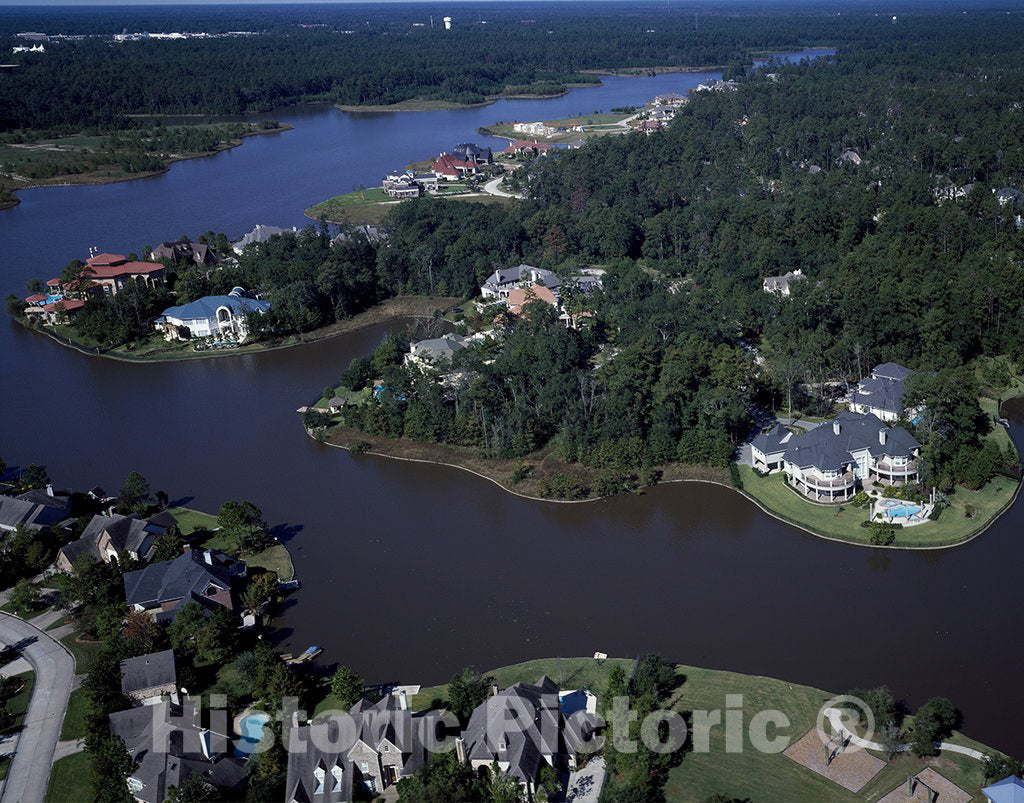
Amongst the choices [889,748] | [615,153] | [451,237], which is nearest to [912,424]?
[889,748]

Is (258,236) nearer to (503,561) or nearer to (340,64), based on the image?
(503,561)

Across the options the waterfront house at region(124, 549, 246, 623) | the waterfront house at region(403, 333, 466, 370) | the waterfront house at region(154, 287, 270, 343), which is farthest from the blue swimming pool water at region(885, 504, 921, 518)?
the waterfront house at region(154, 287, 270, 343)

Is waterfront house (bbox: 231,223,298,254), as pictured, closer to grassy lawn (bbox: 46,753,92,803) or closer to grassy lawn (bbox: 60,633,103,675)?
grassy lawn (bbox: 60,633,103,675)

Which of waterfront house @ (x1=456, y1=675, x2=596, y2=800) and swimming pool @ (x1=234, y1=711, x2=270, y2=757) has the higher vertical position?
waterfront house @ (x1=456, y1=675, x2=596, y2=800)

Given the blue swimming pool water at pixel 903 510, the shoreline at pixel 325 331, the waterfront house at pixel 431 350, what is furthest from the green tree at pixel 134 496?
the blue swimming pool water at pixel 903 510

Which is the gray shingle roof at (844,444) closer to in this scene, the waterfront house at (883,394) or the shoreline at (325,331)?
the waterfront house at (883,394)
